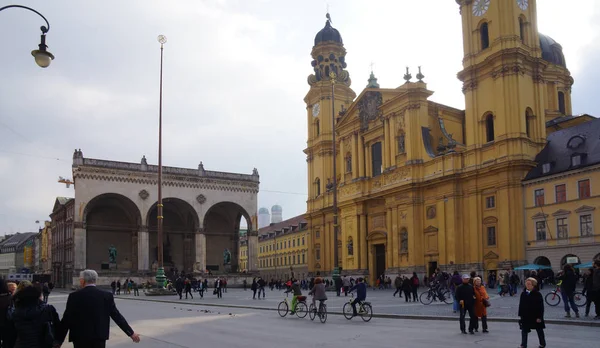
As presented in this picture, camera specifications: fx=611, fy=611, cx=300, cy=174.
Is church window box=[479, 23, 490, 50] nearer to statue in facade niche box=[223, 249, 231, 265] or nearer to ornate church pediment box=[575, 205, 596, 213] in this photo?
ornate church pediment box=[575, 205, 596, 213]

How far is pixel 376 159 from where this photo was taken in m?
56.2

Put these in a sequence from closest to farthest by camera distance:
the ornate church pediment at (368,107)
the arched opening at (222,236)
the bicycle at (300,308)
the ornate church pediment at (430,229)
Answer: the bicycle at (300,308)
the ornate church pediment at (430,229)
the ornate church pediment at (368,107)
the arched opening at (222,236)

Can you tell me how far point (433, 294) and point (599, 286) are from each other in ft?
40.6

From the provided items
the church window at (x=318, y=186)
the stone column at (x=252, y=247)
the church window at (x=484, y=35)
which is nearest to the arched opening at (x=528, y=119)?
the church window at (x=484, y=35)

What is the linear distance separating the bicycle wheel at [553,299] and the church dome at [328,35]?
4843 centimetres

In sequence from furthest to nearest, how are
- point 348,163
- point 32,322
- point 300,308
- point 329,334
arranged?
point 348,163 → point 300,308 → point 329,334 → point 32,322

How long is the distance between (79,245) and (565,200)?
45.7 metres

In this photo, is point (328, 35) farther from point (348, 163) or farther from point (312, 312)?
point (312, 312)

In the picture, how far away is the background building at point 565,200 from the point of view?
122ft

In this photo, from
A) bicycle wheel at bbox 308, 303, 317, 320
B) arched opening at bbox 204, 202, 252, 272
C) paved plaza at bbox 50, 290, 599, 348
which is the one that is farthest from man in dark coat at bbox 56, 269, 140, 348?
arched opening at bbox 204, 202, 252, 272

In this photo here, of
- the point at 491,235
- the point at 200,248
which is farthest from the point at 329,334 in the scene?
the point at 200,248

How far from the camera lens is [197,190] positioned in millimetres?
68688

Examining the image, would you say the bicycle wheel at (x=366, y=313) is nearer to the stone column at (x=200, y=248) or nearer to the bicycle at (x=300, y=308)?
the bicycle at (x=300, y=308)

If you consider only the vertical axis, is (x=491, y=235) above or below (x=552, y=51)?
below
